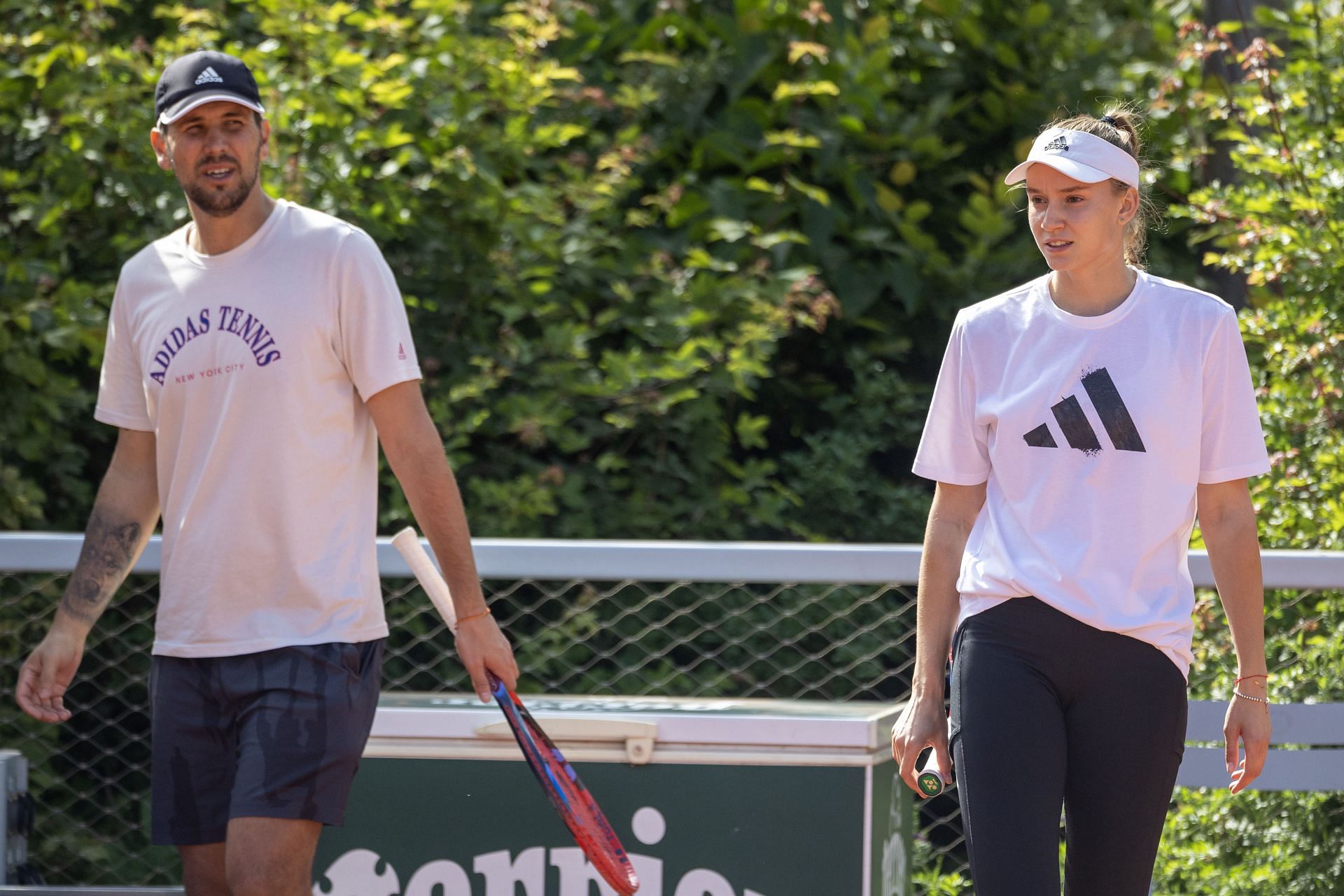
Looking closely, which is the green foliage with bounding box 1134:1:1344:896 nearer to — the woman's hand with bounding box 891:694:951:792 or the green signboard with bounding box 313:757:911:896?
the green signboard with bounding box 313:757:911:896

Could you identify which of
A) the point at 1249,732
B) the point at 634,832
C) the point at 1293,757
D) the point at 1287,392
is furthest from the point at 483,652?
the point at 1287,392

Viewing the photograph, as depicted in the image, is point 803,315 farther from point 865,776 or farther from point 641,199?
point 865,776

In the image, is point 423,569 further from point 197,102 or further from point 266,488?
point 197,102

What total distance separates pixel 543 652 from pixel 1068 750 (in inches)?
91.7

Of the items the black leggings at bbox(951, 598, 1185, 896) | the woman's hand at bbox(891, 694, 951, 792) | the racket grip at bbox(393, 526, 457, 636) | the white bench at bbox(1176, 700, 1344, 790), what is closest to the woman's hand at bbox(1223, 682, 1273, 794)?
the black leggings at bbox(951, 598, 1185, 896)

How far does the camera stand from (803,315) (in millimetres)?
5094

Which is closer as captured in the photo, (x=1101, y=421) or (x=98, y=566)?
(x=1101, y=421)

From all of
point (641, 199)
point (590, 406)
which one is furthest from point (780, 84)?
point (590, 406)

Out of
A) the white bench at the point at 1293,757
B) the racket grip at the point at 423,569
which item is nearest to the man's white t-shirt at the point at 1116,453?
the white bench at the point at 1293,757

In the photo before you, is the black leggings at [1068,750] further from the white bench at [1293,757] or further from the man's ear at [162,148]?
the man's ear at [162,148]

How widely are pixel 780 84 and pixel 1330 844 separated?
336 cm

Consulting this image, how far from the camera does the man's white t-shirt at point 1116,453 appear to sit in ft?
7.88

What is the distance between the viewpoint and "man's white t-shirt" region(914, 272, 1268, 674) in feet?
7.88

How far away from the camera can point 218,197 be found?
2.76 metres
